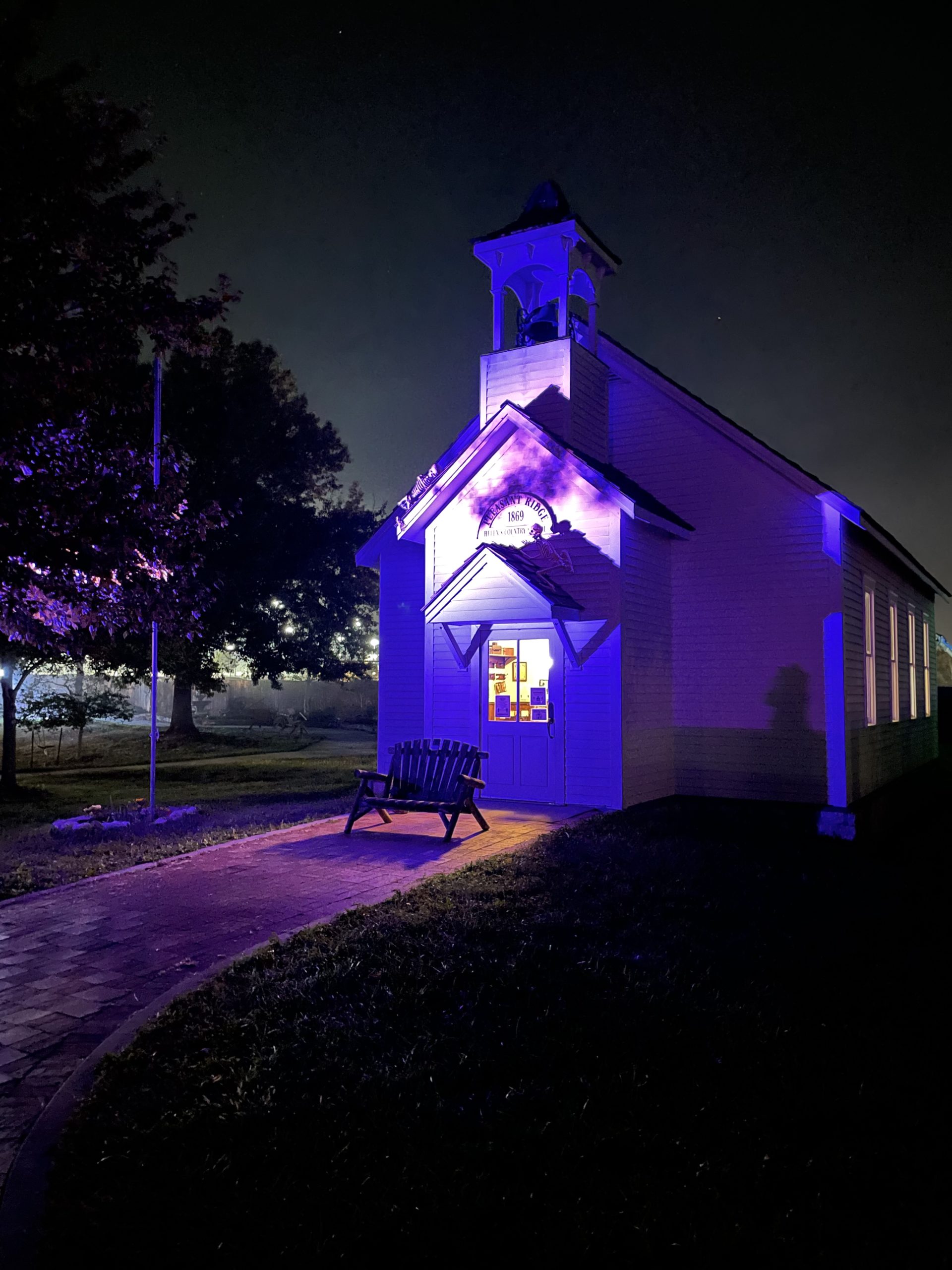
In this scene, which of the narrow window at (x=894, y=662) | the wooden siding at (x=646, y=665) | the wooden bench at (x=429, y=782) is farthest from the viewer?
the narrow window at (x=894, y=662)

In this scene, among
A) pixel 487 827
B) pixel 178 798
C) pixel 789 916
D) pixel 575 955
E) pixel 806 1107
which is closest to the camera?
pixel 806 1107

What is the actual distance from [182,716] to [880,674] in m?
26.4

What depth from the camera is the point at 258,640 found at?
1323 inches

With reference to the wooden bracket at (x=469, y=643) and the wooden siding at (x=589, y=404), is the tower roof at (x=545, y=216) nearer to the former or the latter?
the wooden siding at (x=589, y=404)

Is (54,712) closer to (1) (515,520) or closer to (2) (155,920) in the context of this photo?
(1) (515,520)

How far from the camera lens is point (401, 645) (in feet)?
51.5

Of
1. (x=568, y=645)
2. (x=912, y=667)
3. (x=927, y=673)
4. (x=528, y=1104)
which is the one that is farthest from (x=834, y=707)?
(x=927, y=673)

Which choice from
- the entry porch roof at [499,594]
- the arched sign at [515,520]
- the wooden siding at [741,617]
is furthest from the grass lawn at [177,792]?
the wooden siding at [741,617]

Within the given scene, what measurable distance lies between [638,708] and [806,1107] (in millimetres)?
9164

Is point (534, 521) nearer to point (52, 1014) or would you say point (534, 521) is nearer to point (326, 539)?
point (52, 1014)

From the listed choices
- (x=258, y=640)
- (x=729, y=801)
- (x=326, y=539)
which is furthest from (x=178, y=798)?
(x=326, y=539)

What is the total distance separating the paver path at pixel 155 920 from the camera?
4691mm

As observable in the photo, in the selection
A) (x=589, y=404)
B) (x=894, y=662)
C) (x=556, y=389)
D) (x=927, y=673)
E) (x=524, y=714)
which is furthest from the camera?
(x=927, y=673)

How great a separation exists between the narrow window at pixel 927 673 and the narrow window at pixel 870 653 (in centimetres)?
812
